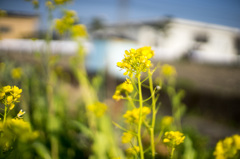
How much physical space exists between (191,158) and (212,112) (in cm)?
241

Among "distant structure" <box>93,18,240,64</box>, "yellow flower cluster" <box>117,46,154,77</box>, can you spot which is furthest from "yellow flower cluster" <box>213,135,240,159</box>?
"distant structure" <box>93,18,240,64</box>

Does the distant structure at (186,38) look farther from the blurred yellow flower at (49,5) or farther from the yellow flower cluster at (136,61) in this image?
the yellow flower cluster at (136,61)

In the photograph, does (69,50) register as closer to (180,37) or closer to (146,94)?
(180,37)

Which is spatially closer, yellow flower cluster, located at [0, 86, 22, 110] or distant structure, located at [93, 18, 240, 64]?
yellow flower cluster, located at [0, 86, 22, 110]

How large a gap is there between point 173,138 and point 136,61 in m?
0.22

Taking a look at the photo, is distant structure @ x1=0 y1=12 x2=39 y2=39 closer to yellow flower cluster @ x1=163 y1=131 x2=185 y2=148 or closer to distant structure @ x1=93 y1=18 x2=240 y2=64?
yellow flower cluster @ x1=163 y1=131 x2=185 y2=148

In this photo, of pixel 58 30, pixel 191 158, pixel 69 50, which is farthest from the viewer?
pixel 69 50

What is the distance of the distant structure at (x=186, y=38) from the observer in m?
12.3

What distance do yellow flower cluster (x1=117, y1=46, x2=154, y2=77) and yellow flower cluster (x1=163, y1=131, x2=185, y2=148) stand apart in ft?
0.60

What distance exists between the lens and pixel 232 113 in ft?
9.54

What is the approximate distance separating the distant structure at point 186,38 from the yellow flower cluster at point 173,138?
1190 cm

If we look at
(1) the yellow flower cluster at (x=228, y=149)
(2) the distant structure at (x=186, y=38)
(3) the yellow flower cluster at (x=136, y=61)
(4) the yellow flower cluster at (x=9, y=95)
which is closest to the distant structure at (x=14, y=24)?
(4) the yellow flower cluster at (x=9, y=95)

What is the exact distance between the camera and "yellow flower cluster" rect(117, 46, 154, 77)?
19.0 inches

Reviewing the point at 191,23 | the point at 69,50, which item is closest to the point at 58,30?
the point at 191,23
